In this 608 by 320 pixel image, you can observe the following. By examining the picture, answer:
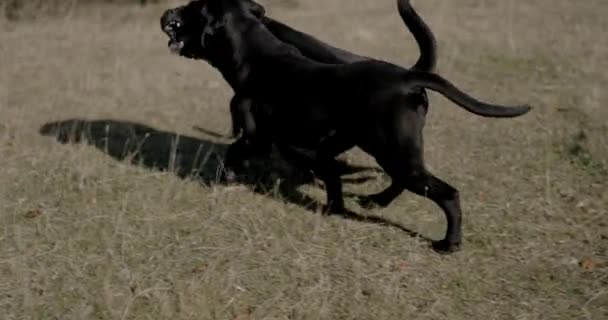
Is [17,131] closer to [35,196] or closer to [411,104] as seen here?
[35,196]

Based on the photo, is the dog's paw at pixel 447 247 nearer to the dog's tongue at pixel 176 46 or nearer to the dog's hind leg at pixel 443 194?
the dog's hind leg at pixel 443 194

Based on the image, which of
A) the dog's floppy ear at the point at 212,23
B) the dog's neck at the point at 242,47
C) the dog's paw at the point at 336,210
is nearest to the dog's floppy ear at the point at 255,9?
the dog's neck at the point at 242,47

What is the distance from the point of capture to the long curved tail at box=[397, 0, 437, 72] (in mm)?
4852

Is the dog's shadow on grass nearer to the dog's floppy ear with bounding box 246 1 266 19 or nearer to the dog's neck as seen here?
the dog's neck

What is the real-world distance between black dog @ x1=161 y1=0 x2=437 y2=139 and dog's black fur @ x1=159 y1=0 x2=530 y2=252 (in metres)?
0.04

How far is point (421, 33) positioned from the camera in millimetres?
4938

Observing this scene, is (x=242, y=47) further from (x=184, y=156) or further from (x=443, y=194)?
(x=443, y=194)

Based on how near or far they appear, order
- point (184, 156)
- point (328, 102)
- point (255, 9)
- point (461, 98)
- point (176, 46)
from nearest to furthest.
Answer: point (461, 98)
point (328, 102)
point (176, 46)
point (255, 9)
point (184, 156)

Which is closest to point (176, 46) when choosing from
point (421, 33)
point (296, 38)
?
point (296, 38)

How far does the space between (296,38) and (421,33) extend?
145 cm

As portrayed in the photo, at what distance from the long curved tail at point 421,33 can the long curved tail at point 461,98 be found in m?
0.50

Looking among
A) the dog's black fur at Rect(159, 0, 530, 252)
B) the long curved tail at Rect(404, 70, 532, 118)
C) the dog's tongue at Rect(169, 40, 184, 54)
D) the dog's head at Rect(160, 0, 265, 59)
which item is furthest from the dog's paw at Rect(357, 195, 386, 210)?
the dog's tongue at Rect(169, 40, 184, 54)

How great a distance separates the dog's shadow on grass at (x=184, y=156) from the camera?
5671 millimetres

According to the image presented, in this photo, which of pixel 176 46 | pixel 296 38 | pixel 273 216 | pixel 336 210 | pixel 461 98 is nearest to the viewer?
pixel 461 98
